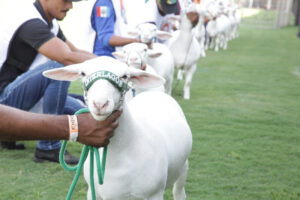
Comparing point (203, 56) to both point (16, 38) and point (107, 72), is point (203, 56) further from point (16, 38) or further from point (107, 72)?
point (107, 72)

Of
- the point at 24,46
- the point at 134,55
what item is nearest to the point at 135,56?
the point at 134,55

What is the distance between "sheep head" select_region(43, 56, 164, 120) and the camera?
1854 millimetres

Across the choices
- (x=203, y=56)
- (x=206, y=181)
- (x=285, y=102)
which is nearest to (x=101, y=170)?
(x=206, y=181)

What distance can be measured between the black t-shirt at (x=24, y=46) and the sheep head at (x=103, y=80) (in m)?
1.55

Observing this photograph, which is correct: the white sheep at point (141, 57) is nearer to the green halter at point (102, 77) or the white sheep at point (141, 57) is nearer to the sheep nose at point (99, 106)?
the green halter at point (102, 77)

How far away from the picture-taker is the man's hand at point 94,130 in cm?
198

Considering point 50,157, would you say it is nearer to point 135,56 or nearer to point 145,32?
point 135,56

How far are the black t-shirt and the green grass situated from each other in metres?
0.85

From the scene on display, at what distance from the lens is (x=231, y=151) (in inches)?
182

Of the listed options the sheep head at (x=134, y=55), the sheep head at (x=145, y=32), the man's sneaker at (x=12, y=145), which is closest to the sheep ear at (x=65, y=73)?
the sheep head at (x=134, y=55)

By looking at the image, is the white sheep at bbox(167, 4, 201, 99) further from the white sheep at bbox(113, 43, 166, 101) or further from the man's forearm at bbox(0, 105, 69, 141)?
the man's forearm at bbox(0, 105, 69, 141)

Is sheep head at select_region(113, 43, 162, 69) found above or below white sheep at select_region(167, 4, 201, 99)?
above

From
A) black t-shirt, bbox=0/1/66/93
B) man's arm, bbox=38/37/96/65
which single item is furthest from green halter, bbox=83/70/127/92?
black t-shirt, bbox=0/1/66/93

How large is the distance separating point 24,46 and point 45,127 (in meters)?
2.19
